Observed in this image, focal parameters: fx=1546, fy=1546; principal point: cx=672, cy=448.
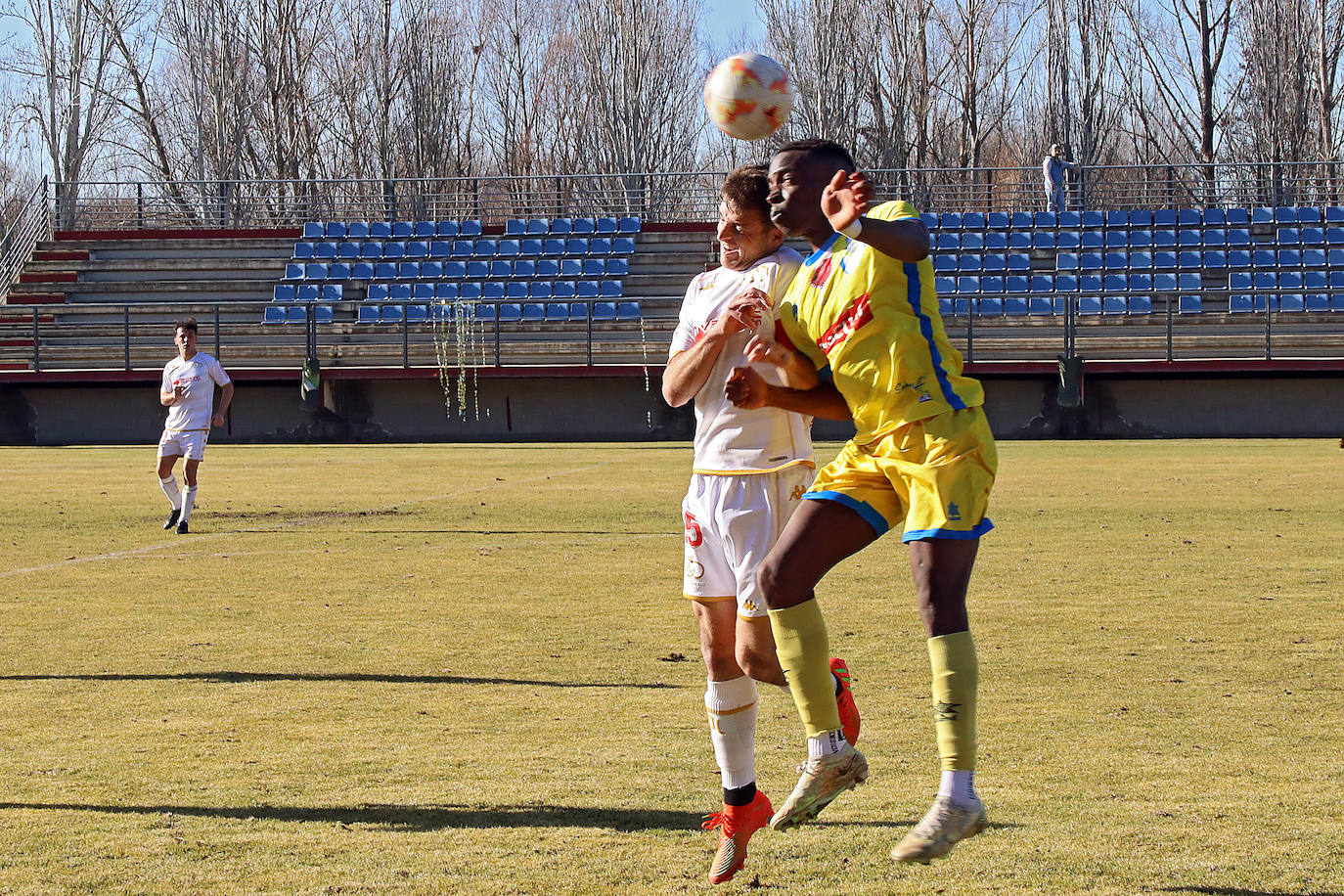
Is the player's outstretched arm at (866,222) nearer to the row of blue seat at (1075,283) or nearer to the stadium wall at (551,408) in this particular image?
the stadium wall at (551,408)

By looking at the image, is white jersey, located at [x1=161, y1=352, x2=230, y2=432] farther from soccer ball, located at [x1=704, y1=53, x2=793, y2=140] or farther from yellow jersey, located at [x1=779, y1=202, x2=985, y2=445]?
yellow jersey, located at [x1=779, y1=202, x2=985, y2=445]

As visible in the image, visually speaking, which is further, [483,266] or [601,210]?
[601,210]

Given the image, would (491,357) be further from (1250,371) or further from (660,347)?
(1250,371)

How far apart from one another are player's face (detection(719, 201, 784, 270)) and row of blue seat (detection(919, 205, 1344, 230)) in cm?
3293

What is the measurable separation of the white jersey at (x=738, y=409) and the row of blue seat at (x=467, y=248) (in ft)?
111

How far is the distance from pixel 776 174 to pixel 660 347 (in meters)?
27.5

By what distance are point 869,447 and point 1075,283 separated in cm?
3178

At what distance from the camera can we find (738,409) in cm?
464

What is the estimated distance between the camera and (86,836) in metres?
4.54

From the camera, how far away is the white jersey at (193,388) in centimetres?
1511

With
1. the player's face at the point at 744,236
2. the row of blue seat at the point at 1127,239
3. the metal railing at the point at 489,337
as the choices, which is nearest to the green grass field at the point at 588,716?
the player's face at the point at 744,236

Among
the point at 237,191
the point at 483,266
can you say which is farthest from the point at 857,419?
the point at 237,191

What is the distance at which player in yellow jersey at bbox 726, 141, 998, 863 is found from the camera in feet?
13.6

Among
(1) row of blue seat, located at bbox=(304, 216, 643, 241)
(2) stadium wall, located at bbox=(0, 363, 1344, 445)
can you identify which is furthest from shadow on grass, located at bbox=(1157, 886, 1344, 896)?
(1) row of blue seat, located at bbox=(304, 216, 643, 241)
